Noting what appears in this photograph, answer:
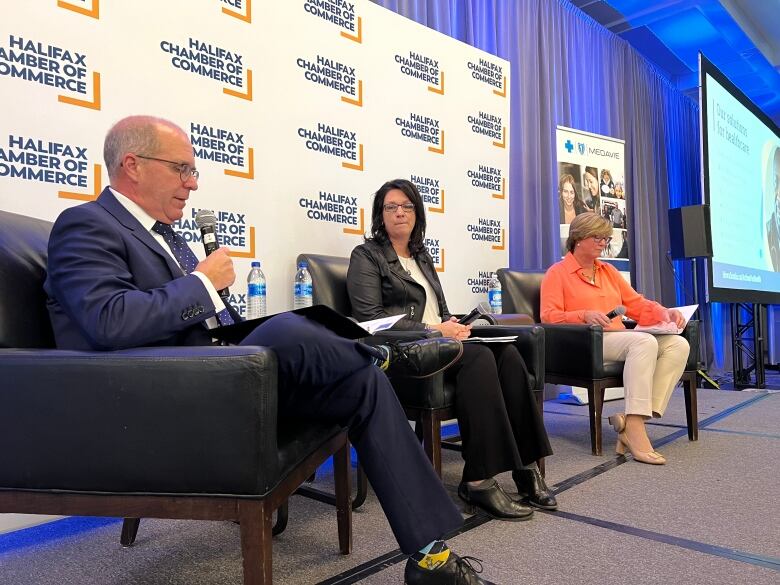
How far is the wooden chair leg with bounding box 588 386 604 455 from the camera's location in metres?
2.47

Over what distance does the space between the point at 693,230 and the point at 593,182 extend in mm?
1120

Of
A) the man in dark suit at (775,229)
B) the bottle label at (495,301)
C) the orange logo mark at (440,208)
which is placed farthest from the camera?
the man in dark suit at (775,229)

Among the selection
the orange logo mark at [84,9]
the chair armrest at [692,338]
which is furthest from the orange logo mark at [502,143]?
the orange logo mark at [84,9]

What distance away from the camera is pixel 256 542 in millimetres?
919

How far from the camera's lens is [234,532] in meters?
1.66

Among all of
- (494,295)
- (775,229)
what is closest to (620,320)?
(494,295)

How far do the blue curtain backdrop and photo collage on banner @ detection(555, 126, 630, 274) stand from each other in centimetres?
15

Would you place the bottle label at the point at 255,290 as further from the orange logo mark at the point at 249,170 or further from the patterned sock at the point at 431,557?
the patterned sock at the point at 431,557

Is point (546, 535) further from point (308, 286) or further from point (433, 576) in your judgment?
point (308, 286)

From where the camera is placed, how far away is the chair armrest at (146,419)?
931 mm

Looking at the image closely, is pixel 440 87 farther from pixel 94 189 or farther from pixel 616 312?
pixel 94 189

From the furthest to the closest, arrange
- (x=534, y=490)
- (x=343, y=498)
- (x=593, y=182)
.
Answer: (x=593, y=182) → (x=534, y=490) → (x=343, y=498)

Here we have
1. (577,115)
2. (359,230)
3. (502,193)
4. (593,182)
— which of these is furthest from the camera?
(577,115)

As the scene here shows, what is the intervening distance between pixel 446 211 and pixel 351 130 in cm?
72
